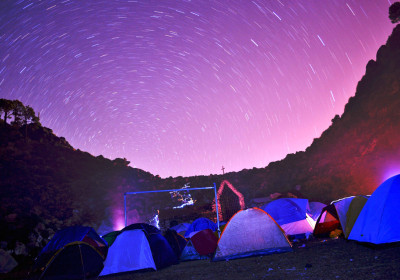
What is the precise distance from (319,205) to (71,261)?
1496 centimetres

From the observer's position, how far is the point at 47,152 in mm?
39750

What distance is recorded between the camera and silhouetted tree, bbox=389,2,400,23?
33.0 m

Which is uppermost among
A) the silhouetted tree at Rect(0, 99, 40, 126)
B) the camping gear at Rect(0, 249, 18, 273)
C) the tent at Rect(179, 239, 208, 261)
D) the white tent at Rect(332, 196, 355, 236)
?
the silhouetted tree at Rect(0, 99, 40, 126)

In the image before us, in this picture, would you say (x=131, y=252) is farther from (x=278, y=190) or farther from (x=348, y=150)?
(x=348, y=150)

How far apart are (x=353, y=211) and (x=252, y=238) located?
4.22m

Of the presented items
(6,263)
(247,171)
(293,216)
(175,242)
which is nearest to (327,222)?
(293,216)

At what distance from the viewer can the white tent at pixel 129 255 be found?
8.33 m

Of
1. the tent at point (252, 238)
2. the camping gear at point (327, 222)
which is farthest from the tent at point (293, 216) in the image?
the tent at point (252, 238)

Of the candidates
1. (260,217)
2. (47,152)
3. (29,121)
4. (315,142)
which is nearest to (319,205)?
(260,217)

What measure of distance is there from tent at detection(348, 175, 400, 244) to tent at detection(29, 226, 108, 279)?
8692mm

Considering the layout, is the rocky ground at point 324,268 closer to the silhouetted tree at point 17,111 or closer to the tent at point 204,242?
the tent at point 204,242

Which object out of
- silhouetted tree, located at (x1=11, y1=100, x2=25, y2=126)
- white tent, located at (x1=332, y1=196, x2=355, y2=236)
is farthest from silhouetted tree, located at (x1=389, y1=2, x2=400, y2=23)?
silhouetted tree, located at (x1=11, y1=100, x2=25, y2=126)

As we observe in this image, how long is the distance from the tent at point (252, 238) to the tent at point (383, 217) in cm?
256

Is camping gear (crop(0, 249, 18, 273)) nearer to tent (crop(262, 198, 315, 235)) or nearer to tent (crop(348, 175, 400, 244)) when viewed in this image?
tent (crop(262, 198, 315, 235))
